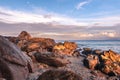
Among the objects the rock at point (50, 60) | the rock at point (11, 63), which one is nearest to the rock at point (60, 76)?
the rock at point (11, 63)

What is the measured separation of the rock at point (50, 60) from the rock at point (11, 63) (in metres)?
9.32

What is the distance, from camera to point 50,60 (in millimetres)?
26391

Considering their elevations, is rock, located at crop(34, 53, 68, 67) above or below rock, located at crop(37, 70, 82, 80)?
below

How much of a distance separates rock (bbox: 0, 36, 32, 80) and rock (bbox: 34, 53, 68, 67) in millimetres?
9317

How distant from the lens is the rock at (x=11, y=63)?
48.5 feet

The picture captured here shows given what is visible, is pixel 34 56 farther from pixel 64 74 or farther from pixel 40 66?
pixel 64 74

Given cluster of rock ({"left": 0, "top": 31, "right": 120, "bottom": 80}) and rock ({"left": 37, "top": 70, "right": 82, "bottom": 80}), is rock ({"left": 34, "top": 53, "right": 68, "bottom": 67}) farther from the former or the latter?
rock ({"left": 37, "top": 70, "right": 82, "bottom": 80})

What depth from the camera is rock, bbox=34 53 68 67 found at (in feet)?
86.0

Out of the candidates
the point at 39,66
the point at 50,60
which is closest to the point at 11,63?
the point at 39,66

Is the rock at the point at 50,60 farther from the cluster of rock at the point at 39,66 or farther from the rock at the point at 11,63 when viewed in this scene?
the rock at the point at 11,63

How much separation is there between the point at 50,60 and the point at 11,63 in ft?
36.3

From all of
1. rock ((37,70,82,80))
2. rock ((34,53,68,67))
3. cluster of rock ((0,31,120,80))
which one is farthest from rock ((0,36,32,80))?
rock ((34,53,68,67))

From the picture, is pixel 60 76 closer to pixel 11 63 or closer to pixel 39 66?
pixel 11 63

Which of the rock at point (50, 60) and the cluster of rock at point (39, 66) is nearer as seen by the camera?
the cluster of rock at point (39, 66)
